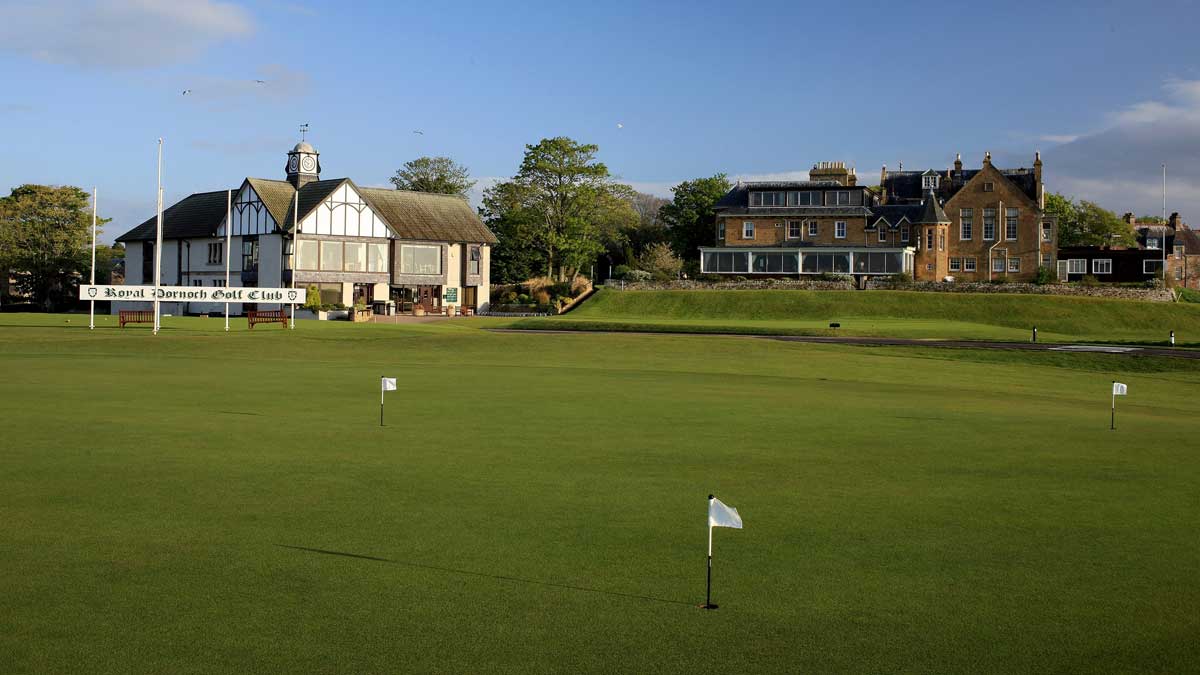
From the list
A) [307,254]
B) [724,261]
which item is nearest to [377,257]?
[307,254]

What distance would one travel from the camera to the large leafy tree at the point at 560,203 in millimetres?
103625

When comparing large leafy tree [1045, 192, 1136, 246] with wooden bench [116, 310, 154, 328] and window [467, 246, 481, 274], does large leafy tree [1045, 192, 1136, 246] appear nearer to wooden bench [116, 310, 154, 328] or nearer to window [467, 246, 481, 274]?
window [467, 246, 481, 274]

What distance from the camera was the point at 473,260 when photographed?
99.8 metres

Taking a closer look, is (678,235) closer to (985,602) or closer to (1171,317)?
(1171,317)

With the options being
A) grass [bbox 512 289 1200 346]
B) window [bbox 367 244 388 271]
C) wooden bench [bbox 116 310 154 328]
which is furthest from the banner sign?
window [bbox 367 244 388 271]

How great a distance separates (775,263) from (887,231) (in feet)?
35.7

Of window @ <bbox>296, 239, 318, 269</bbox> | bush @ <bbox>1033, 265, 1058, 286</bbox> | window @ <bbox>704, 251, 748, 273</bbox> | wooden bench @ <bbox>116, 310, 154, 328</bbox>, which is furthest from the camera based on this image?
window @ <bbox>704, 251, 748, 273</bbox>

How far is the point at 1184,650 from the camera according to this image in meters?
8.07

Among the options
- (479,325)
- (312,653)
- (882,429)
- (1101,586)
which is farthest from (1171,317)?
(312,653)

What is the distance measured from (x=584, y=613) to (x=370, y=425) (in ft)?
37.2

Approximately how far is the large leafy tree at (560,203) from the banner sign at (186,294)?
44566 millimetres

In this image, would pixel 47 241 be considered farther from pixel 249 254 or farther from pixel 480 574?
pixel 480 574

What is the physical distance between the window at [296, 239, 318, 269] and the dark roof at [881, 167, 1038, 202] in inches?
2312

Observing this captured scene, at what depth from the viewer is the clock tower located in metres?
93.5
